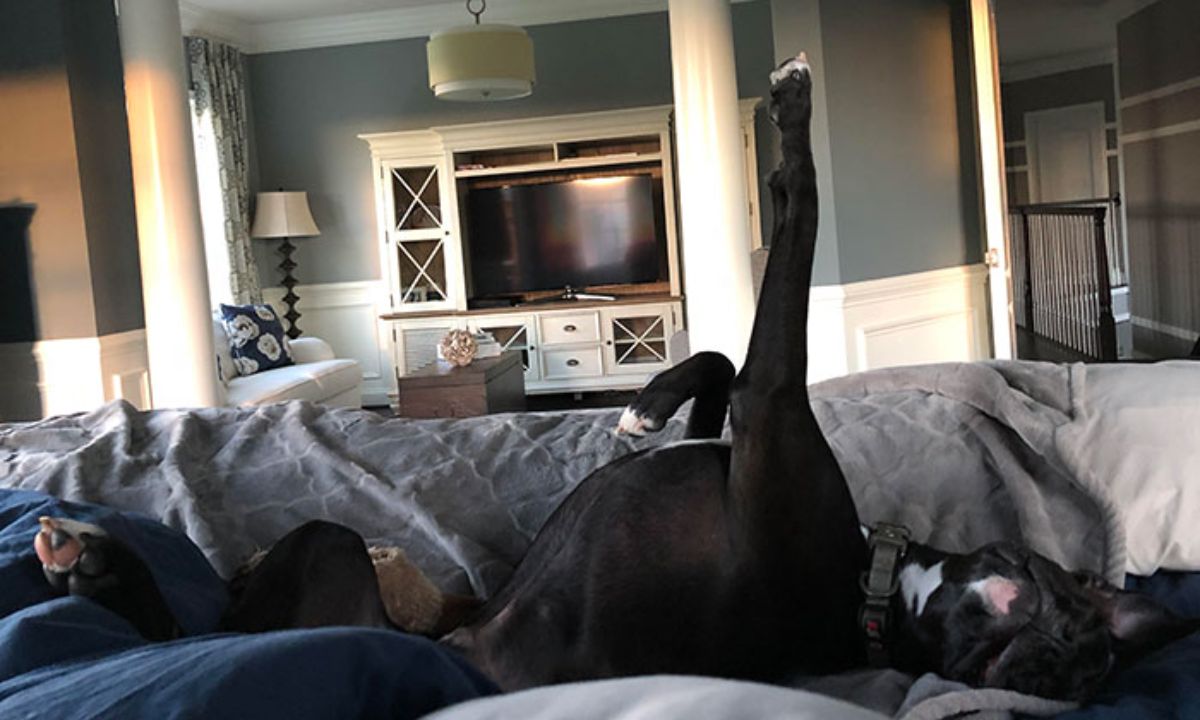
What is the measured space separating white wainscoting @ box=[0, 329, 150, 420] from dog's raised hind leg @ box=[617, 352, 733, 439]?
333cm

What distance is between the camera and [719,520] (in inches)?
53.6

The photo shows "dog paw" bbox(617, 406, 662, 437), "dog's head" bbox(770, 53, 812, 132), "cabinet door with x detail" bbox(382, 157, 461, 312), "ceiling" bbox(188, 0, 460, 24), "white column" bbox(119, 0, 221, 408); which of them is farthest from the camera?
"cabinet door with x detail" bbox(382, 157, 461, 312)

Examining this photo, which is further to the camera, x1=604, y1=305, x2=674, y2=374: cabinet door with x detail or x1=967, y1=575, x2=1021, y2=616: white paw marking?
x1=604, y1=305, x2=674, y2=374: cabinet door with x detail

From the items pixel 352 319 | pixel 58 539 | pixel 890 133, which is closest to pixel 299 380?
pixel 352 319

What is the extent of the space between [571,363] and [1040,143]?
309 inches

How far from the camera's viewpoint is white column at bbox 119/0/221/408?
4.46 meters

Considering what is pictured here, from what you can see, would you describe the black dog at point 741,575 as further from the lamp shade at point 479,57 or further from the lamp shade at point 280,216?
the lamp shade at point 280,216

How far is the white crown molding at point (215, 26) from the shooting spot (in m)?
7.56

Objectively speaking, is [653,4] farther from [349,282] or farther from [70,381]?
[70,381]

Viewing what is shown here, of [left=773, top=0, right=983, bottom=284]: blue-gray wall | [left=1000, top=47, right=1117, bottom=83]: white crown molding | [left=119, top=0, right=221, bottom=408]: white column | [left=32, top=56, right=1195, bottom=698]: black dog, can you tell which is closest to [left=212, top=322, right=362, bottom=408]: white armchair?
[left=119, top=0, right=221, bottom=408]: white column

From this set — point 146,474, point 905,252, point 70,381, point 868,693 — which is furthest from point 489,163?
point 868,693

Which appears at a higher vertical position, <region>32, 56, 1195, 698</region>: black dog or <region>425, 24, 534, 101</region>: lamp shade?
<region>425, 24, 534, 101</region>: lamp shade

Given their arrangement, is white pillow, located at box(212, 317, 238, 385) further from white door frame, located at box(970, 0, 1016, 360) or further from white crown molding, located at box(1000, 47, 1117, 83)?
white crown molding, located at box(1000, 47, 1117, 83)

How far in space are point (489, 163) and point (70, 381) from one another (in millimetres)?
4542
